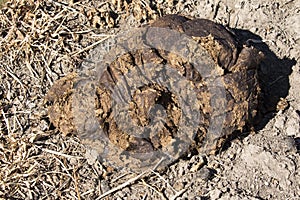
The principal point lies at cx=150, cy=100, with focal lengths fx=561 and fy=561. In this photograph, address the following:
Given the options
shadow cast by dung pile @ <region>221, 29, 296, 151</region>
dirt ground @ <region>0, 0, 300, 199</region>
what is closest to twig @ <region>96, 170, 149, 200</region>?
dirt ground @ <region>0, 0, 300, 199</region>

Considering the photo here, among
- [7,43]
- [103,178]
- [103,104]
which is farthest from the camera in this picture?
[7,43]

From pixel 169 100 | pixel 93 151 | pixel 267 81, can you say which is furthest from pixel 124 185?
pixel 267 81

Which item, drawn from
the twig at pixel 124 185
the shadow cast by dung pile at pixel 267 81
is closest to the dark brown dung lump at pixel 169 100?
the twig at pixel 124 185

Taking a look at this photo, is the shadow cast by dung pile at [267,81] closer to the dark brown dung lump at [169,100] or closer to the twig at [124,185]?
the dark brown dung lump at [169,100]

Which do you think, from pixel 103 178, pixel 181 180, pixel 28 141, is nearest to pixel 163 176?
pixel 181 180

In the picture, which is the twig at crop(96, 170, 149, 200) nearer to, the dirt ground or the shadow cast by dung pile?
the dirt ground

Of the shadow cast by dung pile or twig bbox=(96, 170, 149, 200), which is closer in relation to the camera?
twig bbox=(96, 170, 149, 200)

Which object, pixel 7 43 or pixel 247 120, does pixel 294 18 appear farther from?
pixel 7 43
